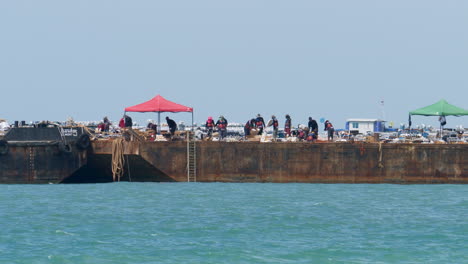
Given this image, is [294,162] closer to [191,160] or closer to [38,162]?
[191,160]

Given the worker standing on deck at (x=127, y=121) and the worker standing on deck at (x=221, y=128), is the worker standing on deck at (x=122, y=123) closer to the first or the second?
the worker standing on deck at (x=127, y=121)

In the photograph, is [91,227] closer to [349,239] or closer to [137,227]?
[137,227]

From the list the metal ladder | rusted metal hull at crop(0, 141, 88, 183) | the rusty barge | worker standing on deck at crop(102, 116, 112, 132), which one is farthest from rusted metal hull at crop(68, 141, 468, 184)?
worker standing on deck at crop(102, 116, 112, 132)

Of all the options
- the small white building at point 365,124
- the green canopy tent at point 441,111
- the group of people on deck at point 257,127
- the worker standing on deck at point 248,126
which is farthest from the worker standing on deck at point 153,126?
the small white building at point 365,124

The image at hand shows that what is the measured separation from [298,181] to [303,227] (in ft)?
49.2

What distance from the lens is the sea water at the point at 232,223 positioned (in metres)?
30.2

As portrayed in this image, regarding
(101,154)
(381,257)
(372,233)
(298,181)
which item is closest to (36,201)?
(101,154)

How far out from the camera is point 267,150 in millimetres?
50625

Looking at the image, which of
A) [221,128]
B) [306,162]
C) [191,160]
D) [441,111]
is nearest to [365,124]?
[441,111]

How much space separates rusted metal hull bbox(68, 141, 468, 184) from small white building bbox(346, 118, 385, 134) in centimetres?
2441

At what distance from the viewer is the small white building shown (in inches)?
2992

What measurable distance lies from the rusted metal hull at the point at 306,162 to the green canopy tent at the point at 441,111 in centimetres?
377

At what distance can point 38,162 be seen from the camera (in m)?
49.4

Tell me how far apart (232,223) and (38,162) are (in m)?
16.4
